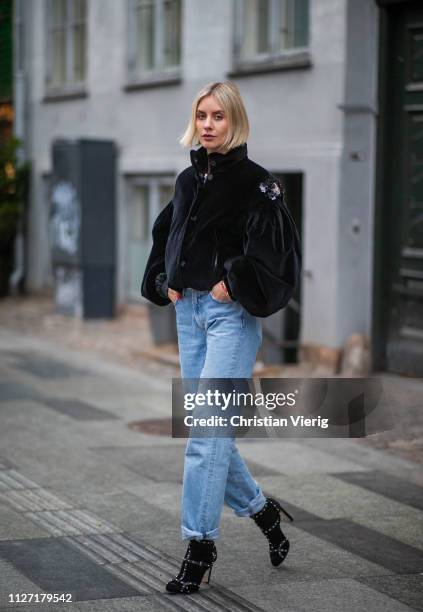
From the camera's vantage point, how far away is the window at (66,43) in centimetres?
1752

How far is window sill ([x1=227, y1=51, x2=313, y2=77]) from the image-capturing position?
12039 millimetres

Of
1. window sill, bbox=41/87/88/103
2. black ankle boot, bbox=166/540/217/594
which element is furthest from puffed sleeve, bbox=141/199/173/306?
window sill, bbox=41/87/88/103

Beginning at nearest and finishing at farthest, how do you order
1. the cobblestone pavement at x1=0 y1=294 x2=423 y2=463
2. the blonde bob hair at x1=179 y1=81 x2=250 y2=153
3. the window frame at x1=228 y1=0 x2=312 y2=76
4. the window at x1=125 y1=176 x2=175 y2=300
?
the blonde bob hair at x1=179 y1=81 x2=250 y2=153 < the cobblestone pavement at x1=0 y1=294 x2=423 y2=463 < the window frame at x1=228 y1=0 x2=312 y2=76 < the window at x1=125 y1=176 x2=175 y2=300

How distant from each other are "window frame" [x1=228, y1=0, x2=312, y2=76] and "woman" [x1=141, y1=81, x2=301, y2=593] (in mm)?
7235

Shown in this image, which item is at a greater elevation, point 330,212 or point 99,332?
point 330,212

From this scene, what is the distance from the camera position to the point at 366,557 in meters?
5.40

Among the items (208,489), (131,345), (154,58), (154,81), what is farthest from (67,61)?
(208,489)

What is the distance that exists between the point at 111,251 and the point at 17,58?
464 cm

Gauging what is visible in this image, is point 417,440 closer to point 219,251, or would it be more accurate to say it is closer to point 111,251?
point 219,251

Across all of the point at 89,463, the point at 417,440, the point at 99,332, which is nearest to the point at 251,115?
the point at 99,332

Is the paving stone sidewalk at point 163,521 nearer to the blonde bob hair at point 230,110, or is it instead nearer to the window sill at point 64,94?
the blonde bob hair at point 230,110

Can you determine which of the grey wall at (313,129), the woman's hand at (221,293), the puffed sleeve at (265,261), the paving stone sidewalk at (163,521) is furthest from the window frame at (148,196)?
the woman's hand at (221,293)

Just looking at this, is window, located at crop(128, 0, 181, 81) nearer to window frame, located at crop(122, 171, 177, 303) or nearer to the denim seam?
window frame, located at crop(122, 171, 177, 303)

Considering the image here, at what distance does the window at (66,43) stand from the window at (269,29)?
4.61 meters
